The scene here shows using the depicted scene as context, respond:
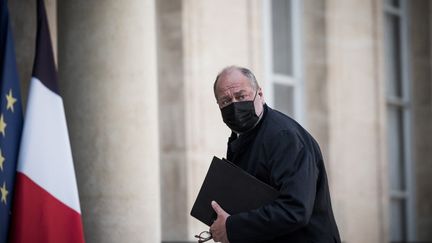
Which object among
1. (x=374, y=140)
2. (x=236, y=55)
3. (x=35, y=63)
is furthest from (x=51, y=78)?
(x=374, y=140)

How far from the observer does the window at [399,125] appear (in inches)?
452

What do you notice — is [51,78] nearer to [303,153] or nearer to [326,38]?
[303,153]

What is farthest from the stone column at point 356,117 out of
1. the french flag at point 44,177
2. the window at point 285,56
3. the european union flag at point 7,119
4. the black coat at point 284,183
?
the black coat at point 284,183

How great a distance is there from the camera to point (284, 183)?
3754 millimetres

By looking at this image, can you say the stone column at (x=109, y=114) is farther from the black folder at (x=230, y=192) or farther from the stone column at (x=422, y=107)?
the stone column at (x=422, y=107)

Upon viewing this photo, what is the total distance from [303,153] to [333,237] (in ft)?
1.59

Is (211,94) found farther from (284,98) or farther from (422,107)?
(422,107)

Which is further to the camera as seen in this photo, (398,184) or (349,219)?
(398,184)

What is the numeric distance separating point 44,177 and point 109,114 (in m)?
0.66

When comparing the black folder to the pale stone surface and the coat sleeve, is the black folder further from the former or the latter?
the pale stone surface

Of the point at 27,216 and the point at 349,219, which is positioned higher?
the point at 27,216

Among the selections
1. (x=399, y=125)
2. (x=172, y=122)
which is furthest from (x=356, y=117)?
(x=172, y=122)

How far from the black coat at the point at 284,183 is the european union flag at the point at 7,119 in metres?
1.45

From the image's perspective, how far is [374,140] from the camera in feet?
33.3
